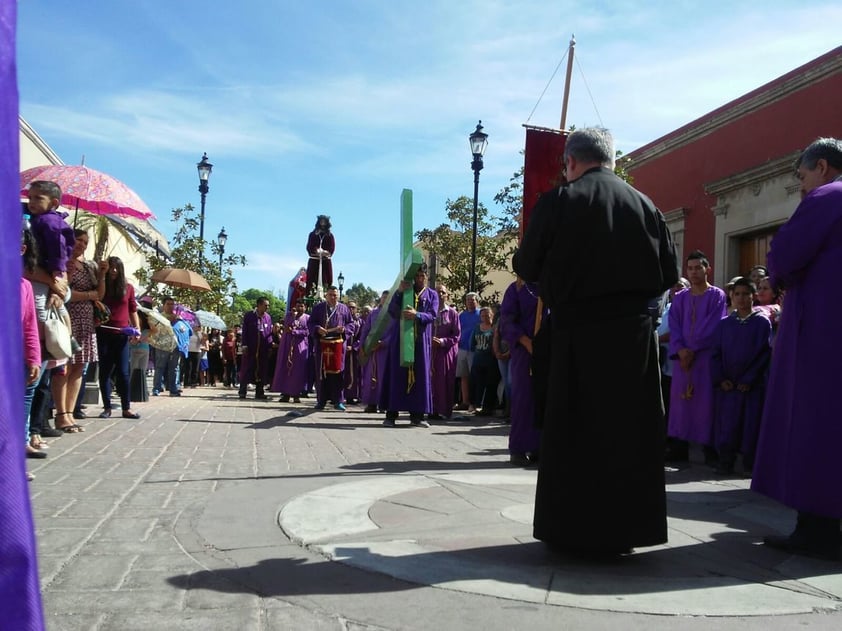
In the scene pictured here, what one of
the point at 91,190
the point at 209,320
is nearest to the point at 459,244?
the point at 209,320

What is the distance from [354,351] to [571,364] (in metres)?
13.2

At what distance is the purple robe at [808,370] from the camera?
3656 millimetres

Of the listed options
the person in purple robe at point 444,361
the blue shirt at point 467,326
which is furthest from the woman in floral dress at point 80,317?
the blue shirt at point 467,326

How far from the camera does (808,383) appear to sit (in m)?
3.74

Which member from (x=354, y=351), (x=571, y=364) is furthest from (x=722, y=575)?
(x=354, y=351)

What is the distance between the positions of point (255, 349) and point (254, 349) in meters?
0.02

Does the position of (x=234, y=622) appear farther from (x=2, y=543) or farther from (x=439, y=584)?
(x=2, y=543)

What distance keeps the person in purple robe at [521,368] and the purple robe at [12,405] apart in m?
5.16

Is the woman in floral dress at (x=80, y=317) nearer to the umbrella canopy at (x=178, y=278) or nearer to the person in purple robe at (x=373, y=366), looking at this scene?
the person in purple robe at (x=373, y=366)

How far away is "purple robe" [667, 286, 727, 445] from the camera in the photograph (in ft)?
23.6

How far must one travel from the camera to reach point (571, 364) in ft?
11.7

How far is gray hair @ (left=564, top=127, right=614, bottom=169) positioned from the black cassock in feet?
0.51

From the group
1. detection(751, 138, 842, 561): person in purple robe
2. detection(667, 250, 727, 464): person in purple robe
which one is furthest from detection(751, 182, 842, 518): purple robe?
detection(667, 250, 727, 464): person in purple robe

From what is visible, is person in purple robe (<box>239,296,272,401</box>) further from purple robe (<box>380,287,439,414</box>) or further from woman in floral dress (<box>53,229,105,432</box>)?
woman in floral dress (<box>53,229,105,432</box>)
